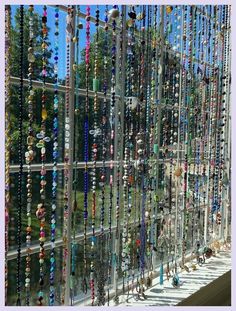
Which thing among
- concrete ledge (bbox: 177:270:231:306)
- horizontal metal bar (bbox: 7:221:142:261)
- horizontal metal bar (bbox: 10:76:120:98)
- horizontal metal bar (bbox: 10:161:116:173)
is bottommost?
concrete ledge (bbox: 177:270:231:306)

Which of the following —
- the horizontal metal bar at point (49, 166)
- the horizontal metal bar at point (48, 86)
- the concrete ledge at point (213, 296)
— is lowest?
the concrete ledge at point (213, 296)

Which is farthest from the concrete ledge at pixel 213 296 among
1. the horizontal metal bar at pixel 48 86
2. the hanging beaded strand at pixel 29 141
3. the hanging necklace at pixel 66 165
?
the horizontal metal bar at pixel 48 86

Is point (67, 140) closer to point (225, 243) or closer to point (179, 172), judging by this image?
point (179, 172)

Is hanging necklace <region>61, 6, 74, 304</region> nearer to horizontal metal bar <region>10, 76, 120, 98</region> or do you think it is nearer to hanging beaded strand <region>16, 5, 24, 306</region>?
horizontal metal bar <region>10, 76, 120, 98</region>

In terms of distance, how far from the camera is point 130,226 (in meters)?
3.22

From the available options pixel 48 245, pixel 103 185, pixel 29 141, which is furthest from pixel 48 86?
pixel 48 245

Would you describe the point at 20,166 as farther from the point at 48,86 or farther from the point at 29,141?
the point at 48,86

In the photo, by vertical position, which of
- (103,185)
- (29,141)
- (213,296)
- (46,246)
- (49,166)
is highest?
(29,141)

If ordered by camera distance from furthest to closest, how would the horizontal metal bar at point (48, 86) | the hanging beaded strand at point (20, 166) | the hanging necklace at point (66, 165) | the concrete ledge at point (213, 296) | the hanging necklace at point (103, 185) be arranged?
the concrete ledge at point (213, 296) < the hanging necklace at point (103, 185) < the hanging necklace at point (66, 165) < the horizontal metal bar at point (48, 86) < the hanging beaded strand at point (20, 166)

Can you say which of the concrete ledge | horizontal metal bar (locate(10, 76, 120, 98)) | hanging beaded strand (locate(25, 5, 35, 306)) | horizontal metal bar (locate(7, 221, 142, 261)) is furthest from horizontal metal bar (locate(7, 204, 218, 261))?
horizontal metal bar (locate(10, 76, 120, 98))

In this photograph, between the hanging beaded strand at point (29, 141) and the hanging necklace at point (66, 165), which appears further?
the hanging necklace at point (66, 165)

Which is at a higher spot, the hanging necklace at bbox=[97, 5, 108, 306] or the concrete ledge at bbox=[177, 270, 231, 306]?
the hanging necklace at bbox=[97, 5, 108, 306]

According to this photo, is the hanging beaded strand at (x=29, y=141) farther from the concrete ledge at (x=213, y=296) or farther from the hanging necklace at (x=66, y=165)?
the concrete ledge at (x=213, y=296)

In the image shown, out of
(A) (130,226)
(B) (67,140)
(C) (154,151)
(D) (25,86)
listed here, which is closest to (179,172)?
(C) (154,151)
